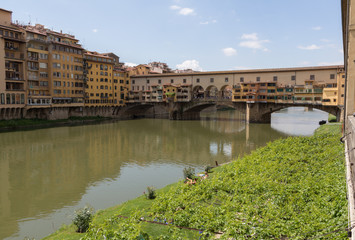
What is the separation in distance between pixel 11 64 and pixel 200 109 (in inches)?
1693

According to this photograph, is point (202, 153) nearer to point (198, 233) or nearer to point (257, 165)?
point (257, 165)

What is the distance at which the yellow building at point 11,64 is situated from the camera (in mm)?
47906

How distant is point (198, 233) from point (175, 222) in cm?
110

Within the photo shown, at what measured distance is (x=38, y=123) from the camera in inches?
2019

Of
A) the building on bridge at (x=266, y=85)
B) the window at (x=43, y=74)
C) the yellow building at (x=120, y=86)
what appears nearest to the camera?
the building on bridge at (x=266, y=85)

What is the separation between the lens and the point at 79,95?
2450 inches

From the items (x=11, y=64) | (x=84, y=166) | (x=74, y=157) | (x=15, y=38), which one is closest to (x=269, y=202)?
(x=84, y=166)

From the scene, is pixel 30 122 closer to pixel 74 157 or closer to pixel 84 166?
pixel 74 157

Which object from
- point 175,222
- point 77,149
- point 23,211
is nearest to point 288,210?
point 175,222

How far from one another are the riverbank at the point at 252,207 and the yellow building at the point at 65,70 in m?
49.2

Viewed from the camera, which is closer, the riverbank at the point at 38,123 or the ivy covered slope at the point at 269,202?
the ivy covered slope at the point at 269,202

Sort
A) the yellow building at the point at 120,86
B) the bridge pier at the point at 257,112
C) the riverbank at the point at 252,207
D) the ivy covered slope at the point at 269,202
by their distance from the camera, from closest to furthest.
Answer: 1. the ivy covered slope at the point at 269,202
2. the riverbank at the point at 252,207
3. the bridge pier at the point at 257,112
4. the yellow building at the point at 120,86

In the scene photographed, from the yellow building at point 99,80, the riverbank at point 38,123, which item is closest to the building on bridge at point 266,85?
the yellow building at point 99,80

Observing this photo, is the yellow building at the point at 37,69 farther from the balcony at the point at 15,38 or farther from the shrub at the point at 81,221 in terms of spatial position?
the shrub at the point at 81,221
